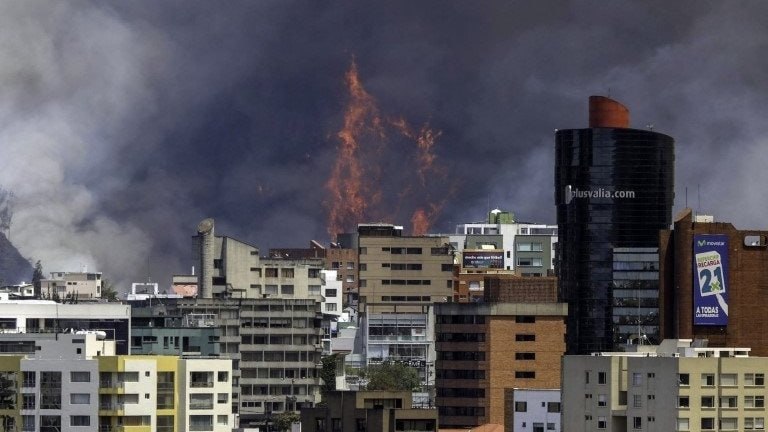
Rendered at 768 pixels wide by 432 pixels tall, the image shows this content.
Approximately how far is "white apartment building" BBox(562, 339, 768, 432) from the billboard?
2001 inches

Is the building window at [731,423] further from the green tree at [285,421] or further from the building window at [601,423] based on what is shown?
the green tree at [285,421]

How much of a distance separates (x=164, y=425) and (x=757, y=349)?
54.4m

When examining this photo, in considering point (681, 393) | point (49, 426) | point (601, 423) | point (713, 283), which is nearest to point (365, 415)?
point (601, 423)

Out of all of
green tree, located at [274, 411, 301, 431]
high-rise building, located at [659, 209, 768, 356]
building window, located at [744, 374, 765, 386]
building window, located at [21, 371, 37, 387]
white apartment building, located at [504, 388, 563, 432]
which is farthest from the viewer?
high-rise building, located at [659, 209, 768, 356]

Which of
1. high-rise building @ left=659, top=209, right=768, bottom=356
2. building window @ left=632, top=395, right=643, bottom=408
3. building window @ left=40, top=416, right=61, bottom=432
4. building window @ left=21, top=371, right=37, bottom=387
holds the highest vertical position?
high-rise building @ left=659, top=209, right=768, bottom=356

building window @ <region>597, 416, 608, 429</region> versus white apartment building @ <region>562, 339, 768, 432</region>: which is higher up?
white apartment building @ <region>562, 339, 768, 432</region>

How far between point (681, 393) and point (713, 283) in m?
55.6

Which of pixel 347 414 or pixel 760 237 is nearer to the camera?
pixel 347 414

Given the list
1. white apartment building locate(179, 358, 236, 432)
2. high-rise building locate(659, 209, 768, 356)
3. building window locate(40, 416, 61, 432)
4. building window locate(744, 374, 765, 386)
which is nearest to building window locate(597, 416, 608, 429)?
building window locate(744, 374, 765, 386)

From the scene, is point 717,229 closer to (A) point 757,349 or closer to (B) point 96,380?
(A) point 757,349

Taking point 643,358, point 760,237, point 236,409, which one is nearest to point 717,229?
point 760,237

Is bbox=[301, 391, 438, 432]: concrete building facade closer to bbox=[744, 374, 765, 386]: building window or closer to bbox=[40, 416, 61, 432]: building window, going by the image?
bbox=[40, 416, 61, 432]: building window

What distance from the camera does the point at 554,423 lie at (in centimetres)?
16525

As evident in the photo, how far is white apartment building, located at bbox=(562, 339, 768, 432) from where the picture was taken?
470 feet
